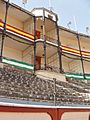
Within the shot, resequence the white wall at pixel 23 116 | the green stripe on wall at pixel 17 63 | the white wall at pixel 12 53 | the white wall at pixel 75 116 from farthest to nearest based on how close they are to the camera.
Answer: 1. the white wall at pixel 12 53
2. the green stripe on wall at pixel 17 63
3. the white wall at pixel 75 116
4. the white wall at pixel 23 116

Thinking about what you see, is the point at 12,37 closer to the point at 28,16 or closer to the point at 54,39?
the point at 28,16

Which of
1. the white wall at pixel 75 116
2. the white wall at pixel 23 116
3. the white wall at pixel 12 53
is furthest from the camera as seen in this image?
the white wall at pixel 12 53

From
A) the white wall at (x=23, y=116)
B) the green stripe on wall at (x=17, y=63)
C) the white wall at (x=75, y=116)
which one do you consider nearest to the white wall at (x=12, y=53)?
the green stripe on wall at (x=17, y=63)

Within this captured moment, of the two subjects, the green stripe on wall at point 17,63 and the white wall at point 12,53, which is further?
the white wall at point 12,53

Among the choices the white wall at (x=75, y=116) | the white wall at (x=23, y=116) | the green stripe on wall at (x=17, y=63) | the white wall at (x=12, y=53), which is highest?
the white wall at (x=12, y=53)

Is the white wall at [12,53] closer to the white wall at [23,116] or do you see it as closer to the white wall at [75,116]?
the white wall at [75,116]

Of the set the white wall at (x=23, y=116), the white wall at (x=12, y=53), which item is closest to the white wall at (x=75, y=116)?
the white wall at (x=23, y=116)

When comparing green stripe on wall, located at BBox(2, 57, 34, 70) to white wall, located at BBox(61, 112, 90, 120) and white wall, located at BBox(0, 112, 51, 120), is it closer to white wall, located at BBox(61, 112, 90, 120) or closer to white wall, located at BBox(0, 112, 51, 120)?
white wall, located at BBox(61, 112, 90, 120)

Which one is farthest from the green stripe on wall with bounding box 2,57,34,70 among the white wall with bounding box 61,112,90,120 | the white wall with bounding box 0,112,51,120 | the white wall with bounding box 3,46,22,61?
the white wall with bounding box 0,112,51,120

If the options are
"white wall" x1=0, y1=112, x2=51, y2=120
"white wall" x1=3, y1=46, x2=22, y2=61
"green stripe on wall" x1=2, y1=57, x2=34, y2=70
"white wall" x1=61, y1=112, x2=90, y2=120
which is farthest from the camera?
"white wall" x1=3, y1=46, x2=22, y2=61

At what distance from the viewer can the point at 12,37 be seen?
20.3 m

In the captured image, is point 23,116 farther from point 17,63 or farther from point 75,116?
point 17,63

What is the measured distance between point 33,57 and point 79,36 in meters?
8.78

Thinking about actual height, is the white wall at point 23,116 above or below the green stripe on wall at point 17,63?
below
